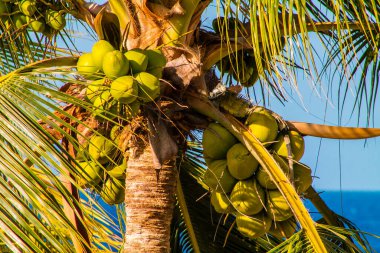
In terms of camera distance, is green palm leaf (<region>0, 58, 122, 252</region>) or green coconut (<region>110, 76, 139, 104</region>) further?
green coconut (<region>110, 76, 139, 104</region>)

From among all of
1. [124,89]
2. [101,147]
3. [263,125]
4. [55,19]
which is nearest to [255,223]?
[263,125]

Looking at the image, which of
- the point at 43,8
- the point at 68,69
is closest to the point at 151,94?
the point at 68,69

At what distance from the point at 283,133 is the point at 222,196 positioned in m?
0.35

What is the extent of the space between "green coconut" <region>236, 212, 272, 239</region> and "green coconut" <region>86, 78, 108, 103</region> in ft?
2.54

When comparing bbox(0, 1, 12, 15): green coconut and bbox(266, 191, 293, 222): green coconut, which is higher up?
bbox(0, 1, 12, 15): green coconut

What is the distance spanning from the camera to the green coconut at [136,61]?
8.32 feet

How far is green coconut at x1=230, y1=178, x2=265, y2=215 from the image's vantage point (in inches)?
110

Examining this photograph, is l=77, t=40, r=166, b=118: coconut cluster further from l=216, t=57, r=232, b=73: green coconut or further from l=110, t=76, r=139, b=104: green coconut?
l=216, t=57, r=232, b=73: green coconut

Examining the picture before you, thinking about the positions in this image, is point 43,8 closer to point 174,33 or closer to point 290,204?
point 174,33

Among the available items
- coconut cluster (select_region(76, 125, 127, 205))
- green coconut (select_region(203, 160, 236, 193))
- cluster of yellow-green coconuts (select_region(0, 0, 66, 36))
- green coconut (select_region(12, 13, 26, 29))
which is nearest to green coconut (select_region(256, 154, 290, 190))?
green coconut (select_region(203, 160, 236, 193))

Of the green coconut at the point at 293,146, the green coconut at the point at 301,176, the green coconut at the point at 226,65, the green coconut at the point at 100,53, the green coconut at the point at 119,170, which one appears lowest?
the green coconut at the point at 119,170

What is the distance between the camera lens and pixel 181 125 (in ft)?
9.80

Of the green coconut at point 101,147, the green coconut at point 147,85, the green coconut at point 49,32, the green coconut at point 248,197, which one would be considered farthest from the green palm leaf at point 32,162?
the green coconut at point 49,32

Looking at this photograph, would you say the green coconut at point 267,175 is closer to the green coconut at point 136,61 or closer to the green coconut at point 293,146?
the green coconut at point 293,146
